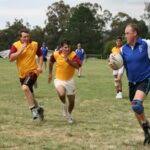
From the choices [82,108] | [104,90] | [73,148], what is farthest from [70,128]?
[104,90]

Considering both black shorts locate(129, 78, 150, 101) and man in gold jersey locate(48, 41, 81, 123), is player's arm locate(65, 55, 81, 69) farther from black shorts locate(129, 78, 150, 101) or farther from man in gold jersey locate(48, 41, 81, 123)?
black shorts locate(129, 78, 150, 101)

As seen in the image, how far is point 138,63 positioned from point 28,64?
12.5 feet

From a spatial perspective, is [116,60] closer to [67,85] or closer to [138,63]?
[138,63]

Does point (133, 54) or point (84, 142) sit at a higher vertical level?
point (133, 54)

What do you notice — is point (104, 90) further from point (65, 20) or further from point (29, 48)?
point (65, 20)

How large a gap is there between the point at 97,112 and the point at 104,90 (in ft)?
26.0

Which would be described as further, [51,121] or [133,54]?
[51,121]

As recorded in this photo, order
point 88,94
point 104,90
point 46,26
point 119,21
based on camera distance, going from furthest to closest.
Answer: point 119,21
point 46,26
point 104,90
point 88,94

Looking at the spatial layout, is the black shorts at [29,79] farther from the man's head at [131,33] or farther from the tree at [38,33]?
the tree at [38,33]

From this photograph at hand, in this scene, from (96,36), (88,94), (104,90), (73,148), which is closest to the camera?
(73,148)

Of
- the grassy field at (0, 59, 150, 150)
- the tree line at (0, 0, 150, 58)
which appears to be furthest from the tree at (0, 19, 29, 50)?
the grassy field at (0, 59, 150, 150)

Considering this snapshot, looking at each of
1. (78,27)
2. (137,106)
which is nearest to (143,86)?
(137,106)

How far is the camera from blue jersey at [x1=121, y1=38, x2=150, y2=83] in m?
10.2

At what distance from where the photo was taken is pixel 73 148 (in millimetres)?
9945
